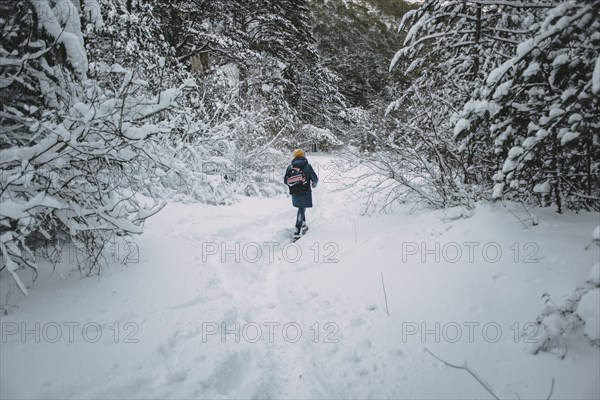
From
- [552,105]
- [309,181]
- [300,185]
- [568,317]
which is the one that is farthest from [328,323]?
[309,181]

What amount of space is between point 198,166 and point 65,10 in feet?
18.9

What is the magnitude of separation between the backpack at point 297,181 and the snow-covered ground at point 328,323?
2.25 m

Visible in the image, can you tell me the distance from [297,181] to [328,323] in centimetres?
373

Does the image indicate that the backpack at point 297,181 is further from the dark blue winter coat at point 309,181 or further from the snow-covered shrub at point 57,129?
the snow-covered shrub at point 57,129

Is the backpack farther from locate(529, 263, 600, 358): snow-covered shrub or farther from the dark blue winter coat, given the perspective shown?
locate(529, 263, 600, 358): snow-covered shrub

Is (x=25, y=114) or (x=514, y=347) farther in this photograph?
(x=25, y=114)

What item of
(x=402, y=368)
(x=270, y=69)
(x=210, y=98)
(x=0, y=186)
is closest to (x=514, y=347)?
Answer: (x=402, y=368)

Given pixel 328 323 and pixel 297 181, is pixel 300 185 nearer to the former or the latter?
pixel 297 181

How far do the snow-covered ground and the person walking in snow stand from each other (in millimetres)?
1921

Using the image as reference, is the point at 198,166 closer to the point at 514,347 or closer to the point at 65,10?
the point at 65,10

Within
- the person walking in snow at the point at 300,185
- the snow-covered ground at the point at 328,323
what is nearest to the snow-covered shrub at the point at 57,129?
the snow-covered ground at the point at 328,323

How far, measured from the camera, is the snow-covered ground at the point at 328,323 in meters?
2.30

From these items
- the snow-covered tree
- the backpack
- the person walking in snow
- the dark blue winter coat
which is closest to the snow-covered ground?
the snow-covered tree

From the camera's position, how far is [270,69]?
50.1 ft
